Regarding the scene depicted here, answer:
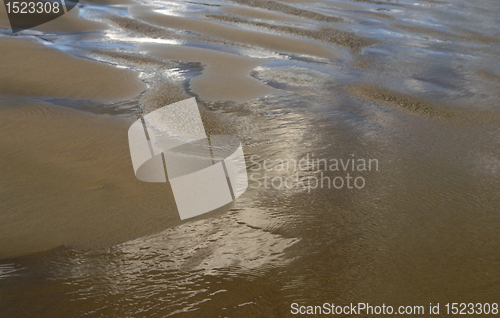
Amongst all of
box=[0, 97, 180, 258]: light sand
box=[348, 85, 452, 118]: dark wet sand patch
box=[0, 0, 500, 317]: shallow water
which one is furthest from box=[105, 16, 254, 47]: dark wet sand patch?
box=[0, 97, 180, 258]: light sand

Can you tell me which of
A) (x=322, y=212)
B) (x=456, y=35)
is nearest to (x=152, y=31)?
(x=456, y=35)

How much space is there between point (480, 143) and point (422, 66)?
10.3 feet

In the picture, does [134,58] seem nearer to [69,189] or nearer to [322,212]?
[69,189]

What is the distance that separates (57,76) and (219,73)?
8.09ft

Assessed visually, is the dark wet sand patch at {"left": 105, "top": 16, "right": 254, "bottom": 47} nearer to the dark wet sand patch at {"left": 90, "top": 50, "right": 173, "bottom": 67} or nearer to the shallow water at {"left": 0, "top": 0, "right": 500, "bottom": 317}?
the shallow water at {"left": 0, "top": 0, "right": 500, "bottom": 317}

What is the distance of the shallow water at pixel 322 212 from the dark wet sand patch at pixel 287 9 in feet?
11.2

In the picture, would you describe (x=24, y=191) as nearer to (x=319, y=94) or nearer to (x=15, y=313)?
(x=15, y=313)

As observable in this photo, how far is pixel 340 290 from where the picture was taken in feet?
8.86

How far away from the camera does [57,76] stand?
257 inches

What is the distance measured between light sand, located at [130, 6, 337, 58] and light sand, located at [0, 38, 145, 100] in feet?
10.1

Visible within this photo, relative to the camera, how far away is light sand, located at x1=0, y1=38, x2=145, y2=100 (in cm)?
598

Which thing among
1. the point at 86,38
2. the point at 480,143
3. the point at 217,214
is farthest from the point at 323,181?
the point at 86,38

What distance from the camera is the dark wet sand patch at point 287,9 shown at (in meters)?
11.2

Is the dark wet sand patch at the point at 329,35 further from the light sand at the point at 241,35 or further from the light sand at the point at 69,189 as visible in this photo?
the light sand at the point at 69,189
